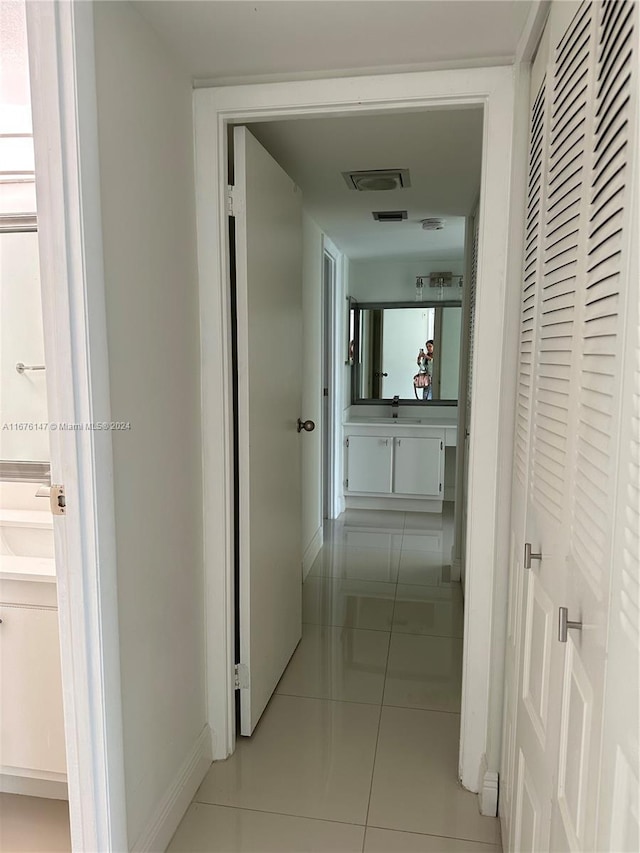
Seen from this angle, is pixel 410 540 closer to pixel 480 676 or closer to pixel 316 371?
pixel 316 371

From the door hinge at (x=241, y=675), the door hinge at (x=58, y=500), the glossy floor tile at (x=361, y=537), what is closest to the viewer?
the door hinge at (x=58, y=500)

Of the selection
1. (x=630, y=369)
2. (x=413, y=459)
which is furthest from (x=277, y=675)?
(x=413, y=459)

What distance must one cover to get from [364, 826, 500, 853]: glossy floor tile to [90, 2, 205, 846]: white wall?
612 millimetres

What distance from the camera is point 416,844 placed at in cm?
169

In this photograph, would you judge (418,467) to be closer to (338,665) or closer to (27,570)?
(338,665)

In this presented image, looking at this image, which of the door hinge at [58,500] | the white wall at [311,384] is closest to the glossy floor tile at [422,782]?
the door hinge at [58,500]

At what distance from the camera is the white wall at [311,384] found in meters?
3.51

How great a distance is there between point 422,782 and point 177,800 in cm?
78

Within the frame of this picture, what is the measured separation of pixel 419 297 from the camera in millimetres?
5176

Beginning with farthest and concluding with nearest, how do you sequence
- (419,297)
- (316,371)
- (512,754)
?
1. (419,297)
2. (316,371)
3. (512,754)

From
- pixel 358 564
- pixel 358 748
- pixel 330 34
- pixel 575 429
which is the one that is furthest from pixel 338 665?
pixel 330 34

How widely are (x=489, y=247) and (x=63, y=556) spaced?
1.38 m

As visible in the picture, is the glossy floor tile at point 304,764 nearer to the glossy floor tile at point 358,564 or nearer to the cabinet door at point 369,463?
the glossy floor tile at point 358,564

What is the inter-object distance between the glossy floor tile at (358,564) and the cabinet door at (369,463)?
2.89 ft
